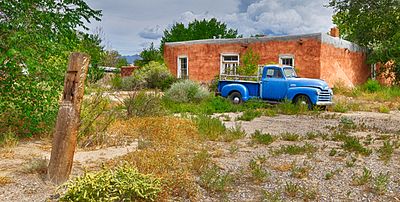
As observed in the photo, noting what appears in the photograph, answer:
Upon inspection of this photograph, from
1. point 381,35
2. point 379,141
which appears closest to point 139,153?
point 379,141

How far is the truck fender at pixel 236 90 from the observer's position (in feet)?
45.7

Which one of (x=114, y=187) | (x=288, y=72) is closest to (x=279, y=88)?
(x=288, y=72)

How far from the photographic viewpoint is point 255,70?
61.5 feet

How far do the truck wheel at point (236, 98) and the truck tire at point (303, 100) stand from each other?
7.12 feet

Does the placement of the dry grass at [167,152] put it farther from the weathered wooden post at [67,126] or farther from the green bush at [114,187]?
the weathered wooden post at [67,126]

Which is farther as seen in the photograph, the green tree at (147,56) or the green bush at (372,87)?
the green tree at (147,56)

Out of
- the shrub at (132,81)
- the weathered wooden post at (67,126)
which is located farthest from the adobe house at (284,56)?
the weathered wooden post at (67,126)

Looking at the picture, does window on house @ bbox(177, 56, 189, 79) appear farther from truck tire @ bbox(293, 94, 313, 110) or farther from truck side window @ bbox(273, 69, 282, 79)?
truck tire @ bbox(293, 94, 313, 110)

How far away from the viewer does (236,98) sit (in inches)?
556

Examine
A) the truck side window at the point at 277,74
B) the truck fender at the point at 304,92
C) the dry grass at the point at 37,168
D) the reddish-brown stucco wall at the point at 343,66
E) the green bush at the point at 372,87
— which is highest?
the reddish-brown stucco wall at the point at 343,66

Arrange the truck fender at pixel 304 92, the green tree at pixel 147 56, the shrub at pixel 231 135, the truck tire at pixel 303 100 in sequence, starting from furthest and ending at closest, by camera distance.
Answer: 1. the green tree at pixel 147 56
2. the truck tire at pixel 303 100
3. the truck fender at pixel 304 92
4. the shrub at pixel 231 135

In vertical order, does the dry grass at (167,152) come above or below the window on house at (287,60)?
below

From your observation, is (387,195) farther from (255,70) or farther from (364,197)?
(255,70)

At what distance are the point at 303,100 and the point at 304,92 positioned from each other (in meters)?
0.32
